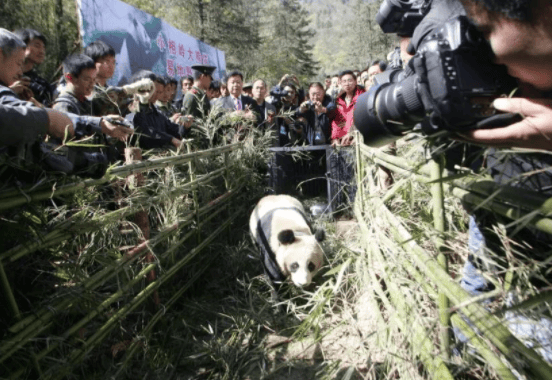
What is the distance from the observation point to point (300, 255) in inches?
145

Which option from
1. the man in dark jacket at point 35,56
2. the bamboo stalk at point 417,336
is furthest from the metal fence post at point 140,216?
the bamboo stalk at point 417,336

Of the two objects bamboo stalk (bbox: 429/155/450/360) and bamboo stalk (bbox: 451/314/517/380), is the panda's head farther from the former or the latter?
bamboo stalk (bbox: 451/314/517/380)

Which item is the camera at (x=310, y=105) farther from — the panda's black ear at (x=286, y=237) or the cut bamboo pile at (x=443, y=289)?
the cut bamboo pile at (x=443, y=289)

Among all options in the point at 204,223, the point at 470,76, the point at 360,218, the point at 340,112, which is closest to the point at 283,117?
the point at 340,112

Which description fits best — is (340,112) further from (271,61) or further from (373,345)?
(271,61)

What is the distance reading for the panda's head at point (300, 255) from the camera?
3605mm

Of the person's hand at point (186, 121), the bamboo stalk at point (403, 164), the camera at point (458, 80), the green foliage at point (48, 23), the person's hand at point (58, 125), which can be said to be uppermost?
the green foliage at point (48, 23)

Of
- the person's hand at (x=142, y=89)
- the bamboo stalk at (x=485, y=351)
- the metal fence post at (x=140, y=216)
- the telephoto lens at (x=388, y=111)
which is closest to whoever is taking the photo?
the bamboo stalk at (x=485, y=351)

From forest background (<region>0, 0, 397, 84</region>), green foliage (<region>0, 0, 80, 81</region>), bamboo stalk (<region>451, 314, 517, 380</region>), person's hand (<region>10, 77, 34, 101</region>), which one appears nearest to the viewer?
bamboo stalk (<region>451, 314, 517, 380</region>)

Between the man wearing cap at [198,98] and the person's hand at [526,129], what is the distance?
3.98m

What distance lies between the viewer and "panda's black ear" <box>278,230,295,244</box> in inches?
148

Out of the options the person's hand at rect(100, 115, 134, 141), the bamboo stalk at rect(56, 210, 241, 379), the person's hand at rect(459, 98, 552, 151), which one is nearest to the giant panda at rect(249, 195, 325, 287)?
the bamboo stalk at rect(56, 210, 241, 379)

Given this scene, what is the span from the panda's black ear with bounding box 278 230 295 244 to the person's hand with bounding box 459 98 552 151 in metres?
2.83

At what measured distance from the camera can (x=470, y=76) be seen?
1106 millimetres
